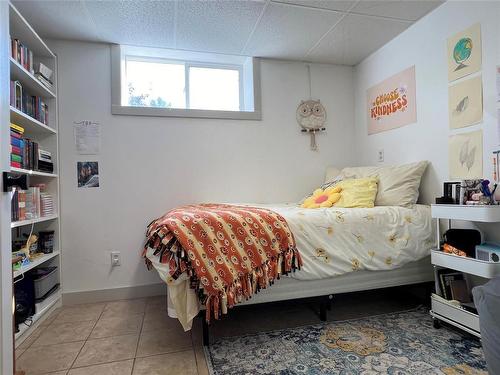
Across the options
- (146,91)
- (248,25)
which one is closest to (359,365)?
(248,25)

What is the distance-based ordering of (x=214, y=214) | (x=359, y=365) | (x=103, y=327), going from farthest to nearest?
(x=103, y=327), (x=214, y=214), (x=359, y=365)

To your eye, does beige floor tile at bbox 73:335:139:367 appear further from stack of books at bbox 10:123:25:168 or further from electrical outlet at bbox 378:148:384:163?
electrical outlet at bbox 378:148:384:163

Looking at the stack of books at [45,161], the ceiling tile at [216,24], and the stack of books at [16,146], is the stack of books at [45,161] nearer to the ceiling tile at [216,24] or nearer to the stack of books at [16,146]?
the stack of books at [16,146]

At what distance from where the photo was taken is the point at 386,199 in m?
2.14

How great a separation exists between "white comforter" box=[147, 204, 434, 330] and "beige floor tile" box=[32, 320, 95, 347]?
74cm

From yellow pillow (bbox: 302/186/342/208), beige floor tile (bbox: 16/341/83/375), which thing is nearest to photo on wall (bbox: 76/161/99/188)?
beige floor tile (bbox: 16/341/83/375)

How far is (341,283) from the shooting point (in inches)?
71.4

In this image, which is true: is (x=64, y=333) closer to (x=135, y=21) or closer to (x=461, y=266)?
(x=135, y=21)

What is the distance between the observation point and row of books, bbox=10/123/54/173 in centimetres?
174

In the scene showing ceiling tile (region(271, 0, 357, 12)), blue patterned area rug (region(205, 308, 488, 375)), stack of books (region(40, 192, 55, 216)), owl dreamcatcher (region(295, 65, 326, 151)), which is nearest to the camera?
blue patterned area rug (region(205, 308, 488, 375))

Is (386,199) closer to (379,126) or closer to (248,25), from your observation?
(379,126)

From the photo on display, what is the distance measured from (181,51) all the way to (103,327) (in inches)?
92.2

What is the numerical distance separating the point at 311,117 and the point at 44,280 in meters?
2.70

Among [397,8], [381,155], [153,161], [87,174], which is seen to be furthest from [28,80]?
[381,155]
